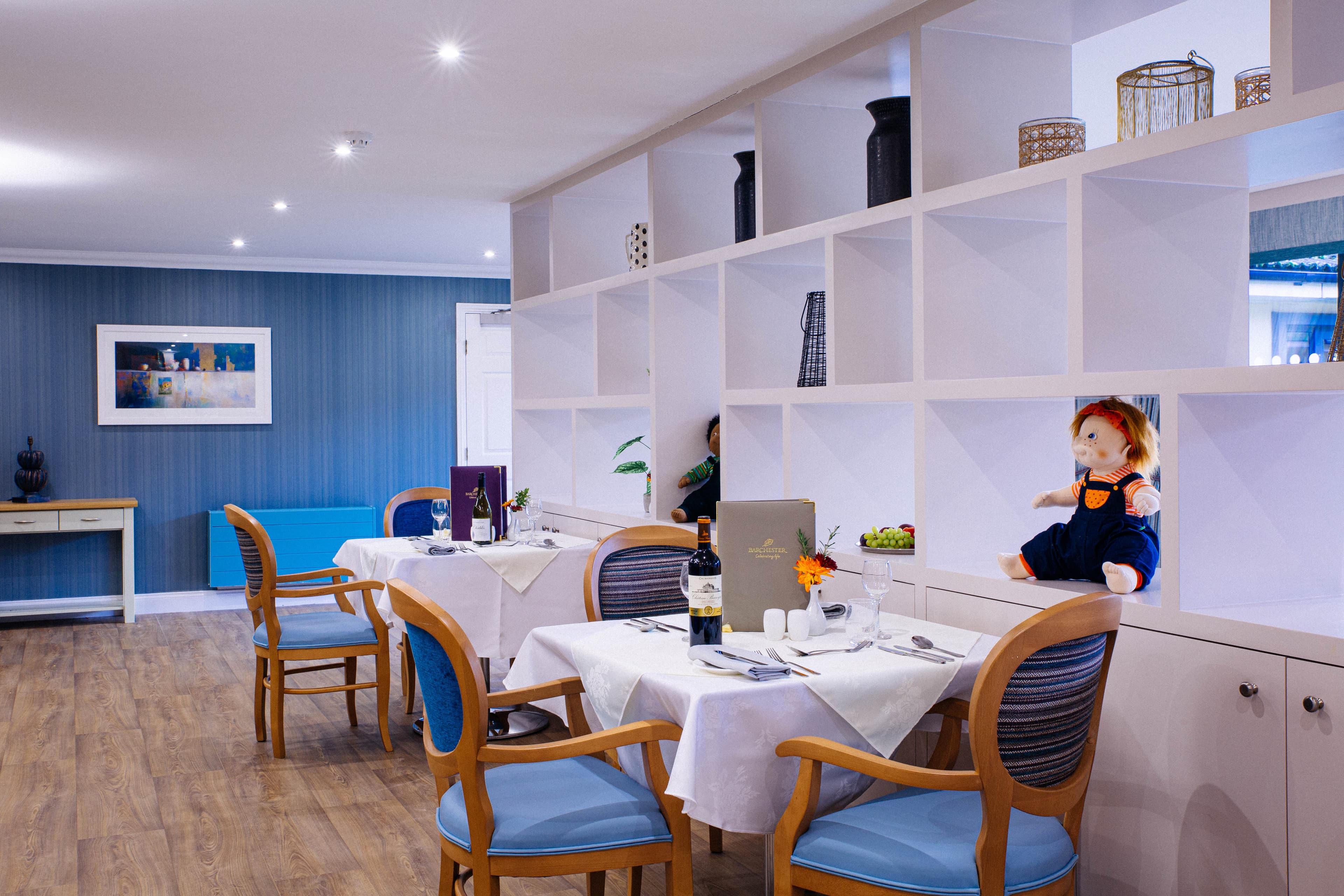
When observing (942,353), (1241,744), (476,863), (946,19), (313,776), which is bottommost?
(313,776)

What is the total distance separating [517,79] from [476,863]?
8.84 feet

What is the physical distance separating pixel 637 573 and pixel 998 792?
164 cm

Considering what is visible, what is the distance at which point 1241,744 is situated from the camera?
2168 millimetres

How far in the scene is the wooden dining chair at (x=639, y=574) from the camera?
327 cm

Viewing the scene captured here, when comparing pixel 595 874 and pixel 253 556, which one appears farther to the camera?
pixel 253 556

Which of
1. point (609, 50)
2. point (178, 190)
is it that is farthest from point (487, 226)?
point (609, 50)

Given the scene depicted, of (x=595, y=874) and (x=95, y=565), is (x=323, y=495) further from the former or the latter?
(x=595, y=874)

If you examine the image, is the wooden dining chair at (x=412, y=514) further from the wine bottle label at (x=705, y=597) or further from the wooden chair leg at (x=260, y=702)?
the wine bottle label at (x=705, y=597)

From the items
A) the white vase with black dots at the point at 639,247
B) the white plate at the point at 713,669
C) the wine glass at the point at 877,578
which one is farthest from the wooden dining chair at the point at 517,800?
the white vase with black dots at the point at 639,247

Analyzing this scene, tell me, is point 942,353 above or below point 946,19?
below

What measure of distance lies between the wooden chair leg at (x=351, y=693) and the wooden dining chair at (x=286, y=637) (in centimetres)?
7

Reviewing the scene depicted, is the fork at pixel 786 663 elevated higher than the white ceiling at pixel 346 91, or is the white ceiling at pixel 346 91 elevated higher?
the white ceiling at pixel 346 91

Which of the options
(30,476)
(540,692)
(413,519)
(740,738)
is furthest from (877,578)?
(30,476)

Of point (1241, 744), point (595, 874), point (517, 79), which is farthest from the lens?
point (517, 79)
